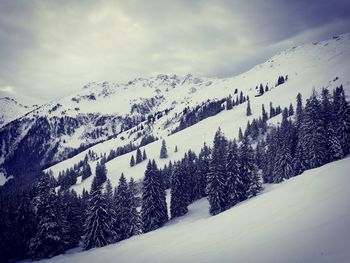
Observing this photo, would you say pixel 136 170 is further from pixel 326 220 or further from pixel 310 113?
pixel 326 220

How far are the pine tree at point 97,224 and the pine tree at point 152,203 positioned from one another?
913 centimetres

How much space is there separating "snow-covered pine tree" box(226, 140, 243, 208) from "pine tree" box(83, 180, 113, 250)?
24.2 meters

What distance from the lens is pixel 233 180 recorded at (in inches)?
2266

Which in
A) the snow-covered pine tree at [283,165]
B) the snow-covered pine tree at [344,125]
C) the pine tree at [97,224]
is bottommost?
the pine tree at [97,224]

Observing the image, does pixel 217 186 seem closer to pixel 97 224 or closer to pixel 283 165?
pixel 283 165

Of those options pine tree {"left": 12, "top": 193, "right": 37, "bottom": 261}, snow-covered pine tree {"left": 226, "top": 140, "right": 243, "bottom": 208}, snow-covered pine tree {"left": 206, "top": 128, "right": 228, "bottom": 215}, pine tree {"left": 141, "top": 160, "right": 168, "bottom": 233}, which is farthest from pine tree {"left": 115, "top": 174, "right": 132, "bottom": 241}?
snow-covered pine tree {"left": 226, "top": 140, "right": 243, "bottom": 208}

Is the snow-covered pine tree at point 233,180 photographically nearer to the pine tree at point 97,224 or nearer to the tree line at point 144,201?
the tree line at point 144,201

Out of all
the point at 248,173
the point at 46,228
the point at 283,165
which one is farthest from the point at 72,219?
the point at 283,165

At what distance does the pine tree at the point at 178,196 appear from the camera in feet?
220

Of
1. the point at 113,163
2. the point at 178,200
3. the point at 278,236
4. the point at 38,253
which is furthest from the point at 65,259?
the point at 113,163

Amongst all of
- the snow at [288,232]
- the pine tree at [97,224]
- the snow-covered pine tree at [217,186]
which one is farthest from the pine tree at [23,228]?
the snow-covered pine tree at [217,186]

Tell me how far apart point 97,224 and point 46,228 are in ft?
28.3

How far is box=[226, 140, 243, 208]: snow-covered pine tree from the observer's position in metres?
56.4

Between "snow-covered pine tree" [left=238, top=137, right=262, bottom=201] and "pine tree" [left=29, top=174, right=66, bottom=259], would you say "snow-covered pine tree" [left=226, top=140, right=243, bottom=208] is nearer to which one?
"snow-covered pine tree" [left=238, top=137, right=262, bottom=201]
